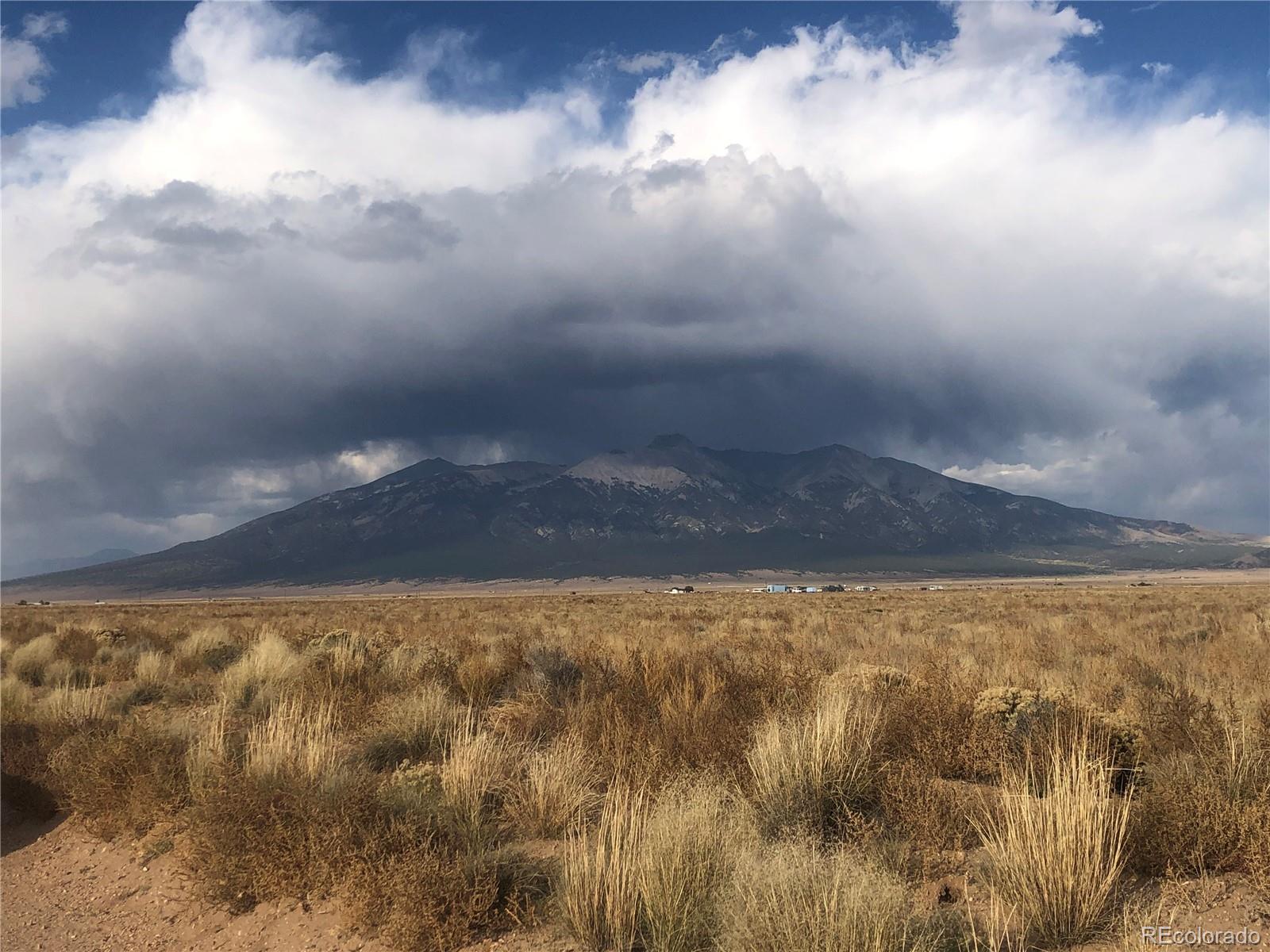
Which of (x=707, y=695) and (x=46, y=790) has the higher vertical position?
(x=707, y=695)

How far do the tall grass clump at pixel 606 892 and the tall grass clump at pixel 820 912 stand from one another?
698 mm

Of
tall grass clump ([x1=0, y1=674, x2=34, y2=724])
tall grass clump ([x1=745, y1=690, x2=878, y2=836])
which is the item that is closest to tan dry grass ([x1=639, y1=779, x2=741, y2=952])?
tall grass clump ([x1=745, y1=690, x2=878, y2=836])

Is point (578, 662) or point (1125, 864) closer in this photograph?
point (1125, 864)

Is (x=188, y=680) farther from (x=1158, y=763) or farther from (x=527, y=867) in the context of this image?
(x=1158, y=763)

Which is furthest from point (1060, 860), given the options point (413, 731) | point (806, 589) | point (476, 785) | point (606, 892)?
point (806, 589)

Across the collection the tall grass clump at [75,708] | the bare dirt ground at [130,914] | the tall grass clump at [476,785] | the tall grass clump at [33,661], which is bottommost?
the bare dirt ground at [130,914]

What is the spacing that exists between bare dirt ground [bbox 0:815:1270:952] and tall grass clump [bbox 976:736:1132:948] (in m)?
0.21

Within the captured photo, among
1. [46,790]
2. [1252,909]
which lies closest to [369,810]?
[46,790]

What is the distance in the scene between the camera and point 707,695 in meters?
9.35

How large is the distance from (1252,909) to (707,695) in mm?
5267

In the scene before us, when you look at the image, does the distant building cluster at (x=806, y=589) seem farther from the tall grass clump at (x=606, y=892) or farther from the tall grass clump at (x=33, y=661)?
the tall grass clump at (x=606, y=892)

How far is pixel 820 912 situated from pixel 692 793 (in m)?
1.78

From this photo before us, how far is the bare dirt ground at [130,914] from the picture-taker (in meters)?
5.66

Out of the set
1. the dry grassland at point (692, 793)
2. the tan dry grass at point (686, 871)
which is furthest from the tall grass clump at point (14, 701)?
the tan dry grass at point (686, 871)
